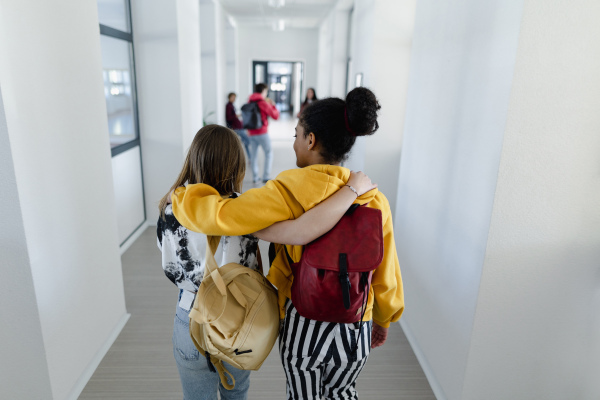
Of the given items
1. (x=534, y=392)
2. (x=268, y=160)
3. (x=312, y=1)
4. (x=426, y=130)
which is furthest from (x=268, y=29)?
(x=534, y=392)

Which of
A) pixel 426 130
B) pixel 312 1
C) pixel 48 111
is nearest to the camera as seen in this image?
pixel 48 111

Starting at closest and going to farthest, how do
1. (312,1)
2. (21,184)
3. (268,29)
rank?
(21,184) < (312,1) < (268,29)

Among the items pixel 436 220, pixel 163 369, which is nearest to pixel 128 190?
pixel 163 369

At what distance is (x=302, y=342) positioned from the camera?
1.26 meters

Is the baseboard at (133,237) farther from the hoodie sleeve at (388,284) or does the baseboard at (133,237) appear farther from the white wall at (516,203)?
the hoodie sleeve at (388,284)

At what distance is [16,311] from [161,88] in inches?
128

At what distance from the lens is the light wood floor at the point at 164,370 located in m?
2.23

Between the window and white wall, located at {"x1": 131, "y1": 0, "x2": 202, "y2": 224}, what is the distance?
0.11 meters

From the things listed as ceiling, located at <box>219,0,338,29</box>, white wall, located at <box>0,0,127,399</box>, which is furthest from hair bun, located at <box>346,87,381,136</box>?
ceiling, located at <box>219,0,338,29</box>

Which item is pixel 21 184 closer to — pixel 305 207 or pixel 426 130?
pixel 305 207

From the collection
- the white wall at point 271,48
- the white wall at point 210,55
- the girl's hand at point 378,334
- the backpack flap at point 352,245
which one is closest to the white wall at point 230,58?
the white wall at point 271,48

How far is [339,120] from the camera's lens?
1.21 meters

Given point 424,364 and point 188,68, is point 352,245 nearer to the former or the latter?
point 424,364

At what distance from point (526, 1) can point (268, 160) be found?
18.3ft
